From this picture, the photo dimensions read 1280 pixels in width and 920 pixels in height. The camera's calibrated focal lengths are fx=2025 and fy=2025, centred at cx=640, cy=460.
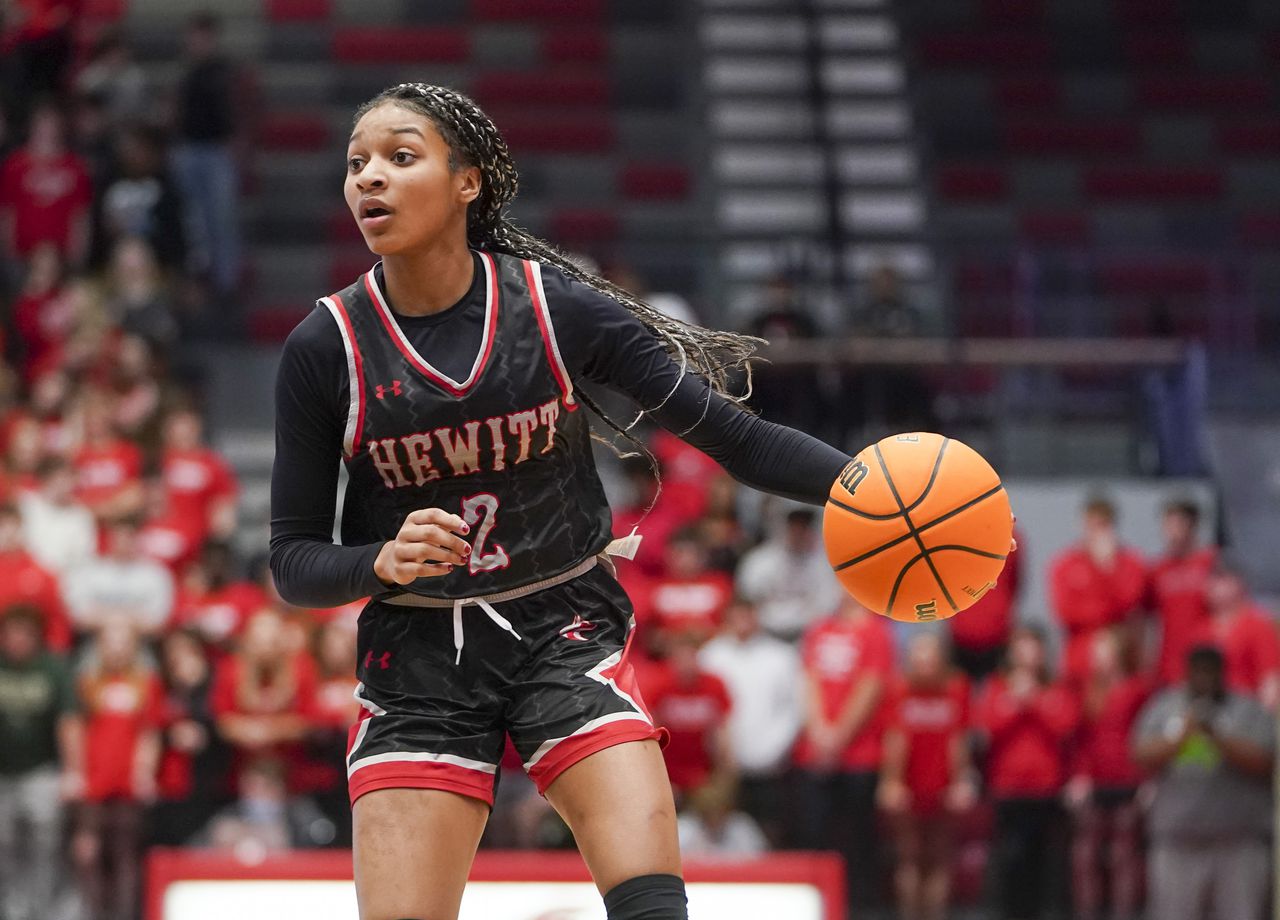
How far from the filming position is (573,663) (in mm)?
3979

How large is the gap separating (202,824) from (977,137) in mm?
10245

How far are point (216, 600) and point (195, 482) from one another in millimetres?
1010

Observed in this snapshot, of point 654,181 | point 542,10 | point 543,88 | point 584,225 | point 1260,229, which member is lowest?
point 1260,229

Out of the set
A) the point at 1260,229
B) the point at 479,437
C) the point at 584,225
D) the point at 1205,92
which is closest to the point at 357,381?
the point at 479,437

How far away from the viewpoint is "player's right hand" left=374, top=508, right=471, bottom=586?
3568 millimetres

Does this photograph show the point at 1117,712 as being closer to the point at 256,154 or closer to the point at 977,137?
the point at 977,137

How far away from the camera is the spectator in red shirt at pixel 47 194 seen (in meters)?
14.1

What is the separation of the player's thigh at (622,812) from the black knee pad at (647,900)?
0.05 ft

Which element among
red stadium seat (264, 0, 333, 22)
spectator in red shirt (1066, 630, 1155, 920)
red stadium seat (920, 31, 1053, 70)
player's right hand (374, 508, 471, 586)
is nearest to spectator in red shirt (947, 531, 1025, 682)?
spectator in red shirt (1066, 630, 1155, 920)

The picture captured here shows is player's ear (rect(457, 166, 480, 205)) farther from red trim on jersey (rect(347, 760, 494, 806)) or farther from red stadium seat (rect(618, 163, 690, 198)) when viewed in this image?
red stadium seat (rect(618, 163, 690, 198))

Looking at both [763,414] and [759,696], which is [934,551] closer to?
[763,414]

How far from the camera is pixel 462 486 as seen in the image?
13.0 ft

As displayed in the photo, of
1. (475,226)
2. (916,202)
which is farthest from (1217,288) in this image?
(475,226)

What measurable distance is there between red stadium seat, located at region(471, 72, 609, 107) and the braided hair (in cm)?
1362
